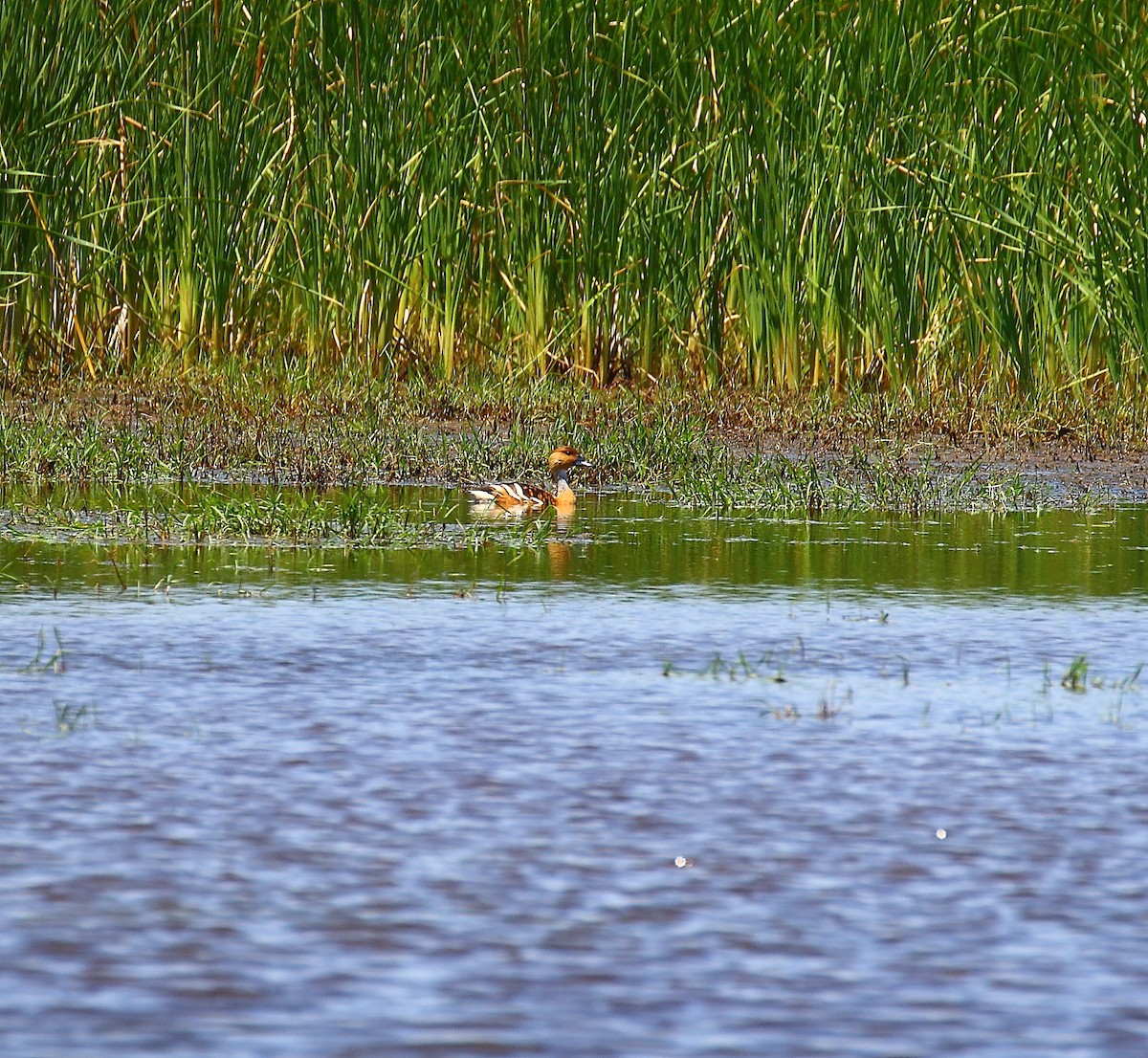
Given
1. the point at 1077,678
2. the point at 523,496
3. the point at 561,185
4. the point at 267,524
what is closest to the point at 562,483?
the point at 523,496

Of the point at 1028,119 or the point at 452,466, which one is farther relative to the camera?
the point at 1028,119

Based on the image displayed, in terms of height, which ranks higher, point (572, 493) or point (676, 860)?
point (572, 493)

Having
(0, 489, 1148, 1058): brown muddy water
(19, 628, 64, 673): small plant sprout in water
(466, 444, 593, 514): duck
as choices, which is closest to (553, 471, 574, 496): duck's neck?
(466, 444, 593, 514): duck

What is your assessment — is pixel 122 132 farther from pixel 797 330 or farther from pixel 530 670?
pixel 530 670

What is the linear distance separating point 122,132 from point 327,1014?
33.7 ft

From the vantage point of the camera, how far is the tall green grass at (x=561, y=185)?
476 inches

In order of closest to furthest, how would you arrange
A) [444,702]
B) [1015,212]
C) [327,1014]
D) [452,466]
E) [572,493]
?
[327,1014]
[444,702]
[572,493]
[452,466]
[1015,212]

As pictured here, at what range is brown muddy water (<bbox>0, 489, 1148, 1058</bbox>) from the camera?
3158mm

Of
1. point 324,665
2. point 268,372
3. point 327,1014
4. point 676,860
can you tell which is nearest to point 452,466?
point 268,372

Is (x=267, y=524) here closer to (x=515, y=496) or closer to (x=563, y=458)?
(x=515, y=496)

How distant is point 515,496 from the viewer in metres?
9.34

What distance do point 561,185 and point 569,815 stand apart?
8783mm

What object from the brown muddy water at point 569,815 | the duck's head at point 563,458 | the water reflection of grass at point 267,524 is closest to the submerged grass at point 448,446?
the water reflection of grass at point 267,524

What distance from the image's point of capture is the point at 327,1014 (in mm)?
3104
